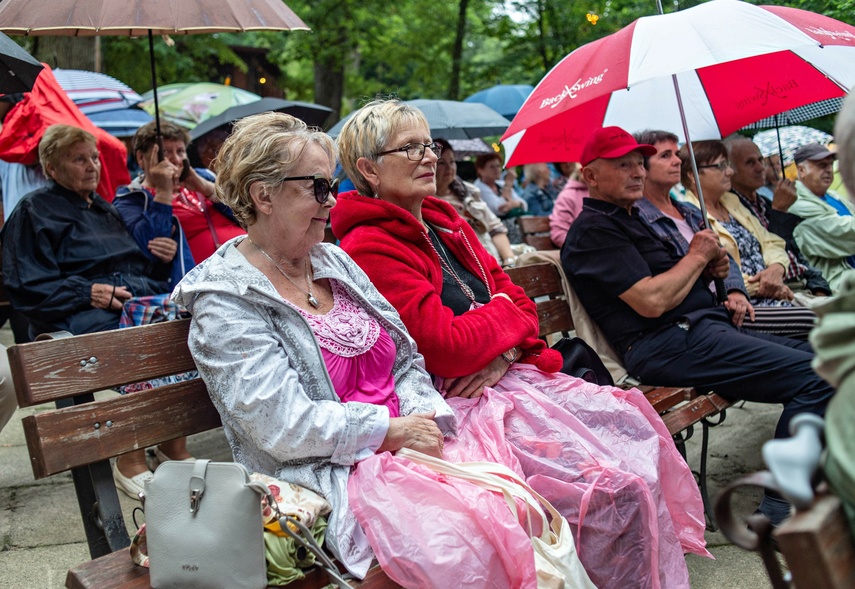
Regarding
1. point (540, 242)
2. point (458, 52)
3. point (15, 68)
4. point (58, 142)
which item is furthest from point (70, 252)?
point (458, 52)

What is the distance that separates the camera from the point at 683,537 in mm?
3059

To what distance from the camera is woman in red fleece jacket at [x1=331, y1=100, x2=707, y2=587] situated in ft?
9.00

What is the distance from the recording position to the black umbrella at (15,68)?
3.63m

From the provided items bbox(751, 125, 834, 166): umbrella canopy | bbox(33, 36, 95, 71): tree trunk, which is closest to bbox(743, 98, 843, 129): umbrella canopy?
bbox(751, 125, 834, 166): umbrella canopy

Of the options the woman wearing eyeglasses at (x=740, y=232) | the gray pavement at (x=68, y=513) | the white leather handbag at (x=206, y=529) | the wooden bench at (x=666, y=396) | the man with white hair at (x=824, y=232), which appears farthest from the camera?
the man with white hair at (x=824, y=232)

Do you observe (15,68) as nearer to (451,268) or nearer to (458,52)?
(451,268)

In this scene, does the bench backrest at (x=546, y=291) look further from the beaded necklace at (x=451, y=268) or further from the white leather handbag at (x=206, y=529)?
the white leather handbag at (x=206, y=529)

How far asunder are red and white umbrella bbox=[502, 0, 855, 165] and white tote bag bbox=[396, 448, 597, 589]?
1826mm

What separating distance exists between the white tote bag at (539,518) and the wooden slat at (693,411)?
3.75 ft

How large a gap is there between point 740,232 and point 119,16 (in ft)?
12.5

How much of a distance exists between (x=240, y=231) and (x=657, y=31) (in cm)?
261

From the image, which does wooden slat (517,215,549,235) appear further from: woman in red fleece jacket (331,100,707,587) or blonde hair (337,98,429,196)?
blonde hair (337,98,429,196)

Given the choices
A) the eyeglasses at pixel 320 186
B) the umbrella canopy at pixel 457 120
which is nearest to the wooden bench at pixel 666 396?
the eyeglasses at pixel 320 186

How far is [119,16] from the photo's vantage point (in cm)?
372
